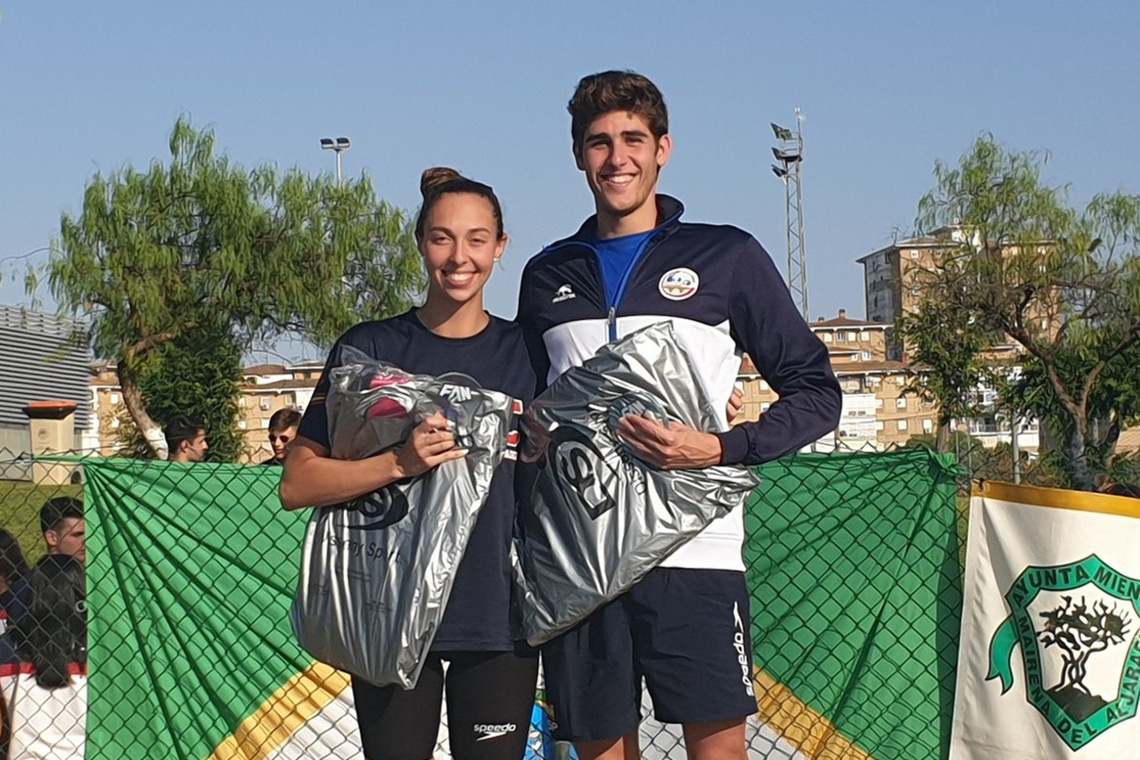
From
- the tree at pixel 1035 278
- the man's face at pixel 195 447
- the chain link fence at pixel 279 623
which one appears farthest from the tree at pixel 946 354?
the chain link fence at pixel 279 623

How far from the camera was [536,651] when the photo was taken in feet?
11.3

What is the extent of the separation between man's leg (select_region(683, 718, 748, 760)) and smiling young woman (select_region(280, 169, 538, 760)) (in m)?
0.40

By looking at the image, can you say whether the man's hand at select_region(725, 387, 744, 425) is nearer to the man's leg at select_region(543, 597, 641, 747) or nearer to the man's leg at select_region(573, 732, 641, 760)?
the man's leg at select_region(543, 597, 641, 747)

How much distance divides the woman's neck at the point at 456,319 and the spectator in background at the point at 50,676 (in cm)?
295

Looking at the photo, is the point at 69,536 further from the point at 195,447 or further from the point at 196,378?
the point at 196,378

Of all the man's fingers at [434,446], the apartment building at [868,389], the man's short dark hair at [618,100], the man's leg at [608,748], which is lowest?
the apartment building at [868,389]

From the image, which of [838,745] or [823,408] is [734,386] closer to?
[823,408]

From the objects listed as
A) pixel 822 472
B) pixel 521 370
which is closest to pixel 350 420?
pixel 521 370

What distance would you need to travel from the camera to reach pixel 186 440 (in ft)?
29.1

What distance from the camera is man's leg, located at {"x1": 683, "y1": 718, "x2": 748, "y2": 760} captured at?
10.9ft

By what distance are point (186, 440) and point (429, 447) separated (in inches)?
234

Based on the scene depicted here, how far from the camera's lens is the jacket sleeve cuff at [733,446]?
329cm

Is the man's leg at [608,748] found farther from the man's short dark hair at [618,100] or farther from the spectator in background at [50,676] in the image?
the spectator in background at [50,676]

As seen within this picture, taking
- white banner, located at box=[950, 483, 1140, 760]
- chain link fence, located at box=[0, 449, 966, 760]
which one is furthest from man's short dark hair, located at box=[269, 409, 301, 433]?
white banner, located at box=[950, 483, 1140, 760]
